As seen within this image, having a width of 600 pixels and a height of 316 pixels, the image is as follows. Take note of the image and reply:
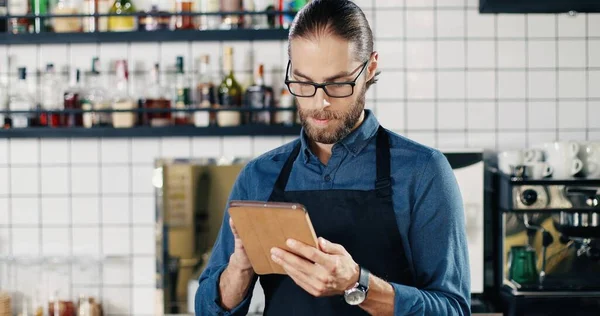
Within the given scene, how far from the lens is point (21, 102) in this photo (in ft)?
10.2

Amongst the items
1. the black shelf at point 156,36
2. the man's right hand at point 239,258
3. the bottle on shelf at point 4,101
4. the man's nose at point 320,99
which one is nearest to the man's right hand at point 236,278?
the man's right hand at point 239,258

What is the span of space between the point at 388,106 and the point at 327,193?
184cm

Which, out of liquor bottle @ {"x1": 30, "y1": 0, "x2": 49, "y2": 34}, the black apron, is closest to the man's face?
the black apron

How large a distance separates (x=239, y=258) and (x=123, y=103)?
6.09ft

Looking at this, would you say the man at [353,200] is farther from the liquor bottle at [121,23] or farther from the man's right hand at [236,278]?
the liquor bottle at [121,23]

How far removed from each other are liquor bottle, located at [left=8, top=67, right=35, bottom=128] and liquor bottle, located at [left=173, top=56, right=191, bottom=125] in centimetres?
57

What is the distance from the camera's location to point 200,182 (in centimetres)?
318

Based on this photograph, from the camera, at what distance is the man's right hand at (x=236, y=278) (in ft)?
4.33

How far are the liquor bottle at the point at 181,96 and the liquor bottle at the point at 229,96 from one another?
0.13 metres

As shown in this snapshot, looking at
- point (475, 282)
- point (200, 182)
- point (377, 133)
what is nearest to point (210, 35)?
point (200, 182)

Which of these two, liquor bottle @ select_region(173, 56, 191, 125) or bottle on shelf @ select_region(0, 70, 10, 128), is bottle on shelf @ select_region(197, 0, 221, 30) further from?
bottle on shelf @ select_region(0, 70, 10, 128)

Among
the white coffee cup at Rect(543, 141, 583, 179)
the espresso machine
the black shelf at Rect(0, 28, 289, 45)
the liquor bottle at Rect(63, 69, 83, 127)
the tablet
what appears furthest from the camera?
the liquor bottle at Rect(63, 69, 83, 127)

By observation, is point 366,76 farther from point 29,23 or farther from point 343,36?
point 29,23

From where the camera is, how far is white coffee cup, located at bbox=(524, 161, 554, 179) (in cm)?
287
